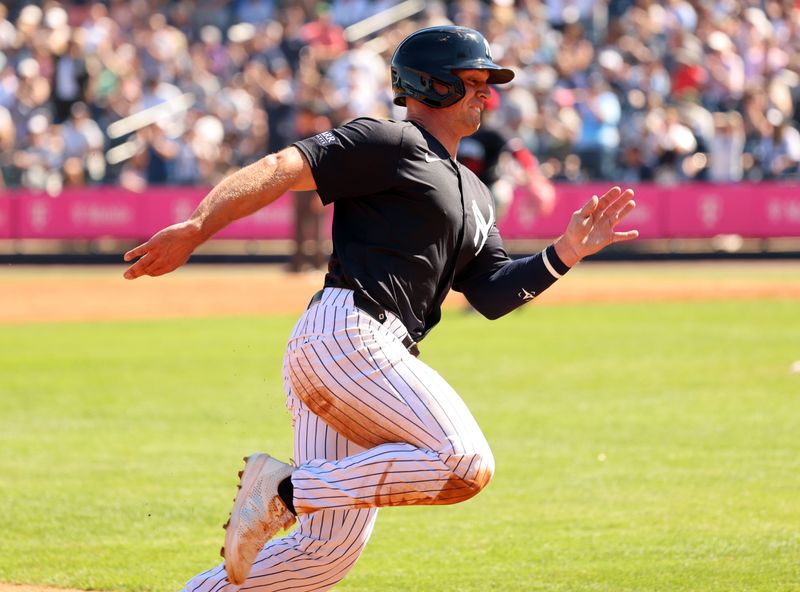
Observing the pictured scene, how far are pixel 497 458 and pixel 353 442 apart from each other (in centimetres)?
403

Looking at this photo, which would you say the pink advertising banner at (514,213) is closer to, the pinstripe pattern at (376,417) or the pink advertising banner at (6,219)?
the pink advertising banner at (6,219)

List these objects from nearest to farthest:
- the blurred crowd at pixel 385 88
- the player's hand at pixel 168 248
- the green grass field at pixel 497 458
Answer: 1. the player's hand at pixel 168 248
2. the green grass field at pixel 497 458
3. the blurred crowd at pixel 385 88

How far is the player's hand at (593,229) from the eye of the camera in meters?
5.21

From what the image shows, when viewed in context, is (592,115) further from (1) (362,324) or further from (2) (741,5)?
(1) (362,324)

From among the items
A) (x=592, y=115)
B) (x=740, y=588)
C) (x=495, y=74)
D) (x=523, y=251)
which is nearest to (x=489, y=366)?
(x=740, y=588)

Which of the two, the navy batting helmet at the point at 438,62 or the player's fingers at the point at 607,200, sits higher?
the navy batting helmet at the point at 438,62

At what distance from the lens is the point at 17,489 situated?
790cm

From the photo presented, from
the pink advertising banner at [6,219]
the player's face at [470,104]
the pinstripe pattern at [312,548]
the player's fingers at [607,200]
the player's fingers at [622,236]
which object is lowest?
the pink advertising banner at [6,219]

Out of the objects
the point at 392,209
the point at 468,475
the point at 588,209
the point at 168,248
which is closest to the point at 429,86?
the point at 392,209

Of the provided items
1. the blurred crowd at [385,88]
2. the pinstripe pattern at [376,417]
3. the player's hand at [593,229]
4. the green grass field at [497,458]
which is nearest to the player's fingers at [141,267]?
the pinstripe pattern at [376,417]

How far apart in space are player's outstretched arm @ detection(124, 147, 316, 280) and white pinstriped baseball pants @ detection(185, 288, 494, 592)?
0.51 m

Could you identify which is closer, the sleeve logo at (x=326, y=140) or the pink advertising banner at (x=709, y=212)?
the sleeve logo at (x=326, y=140)

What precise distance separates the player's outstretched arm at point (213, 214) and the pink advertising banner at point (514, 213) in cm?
1967

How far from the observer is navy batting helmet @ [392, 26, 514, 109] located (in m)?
4.88
